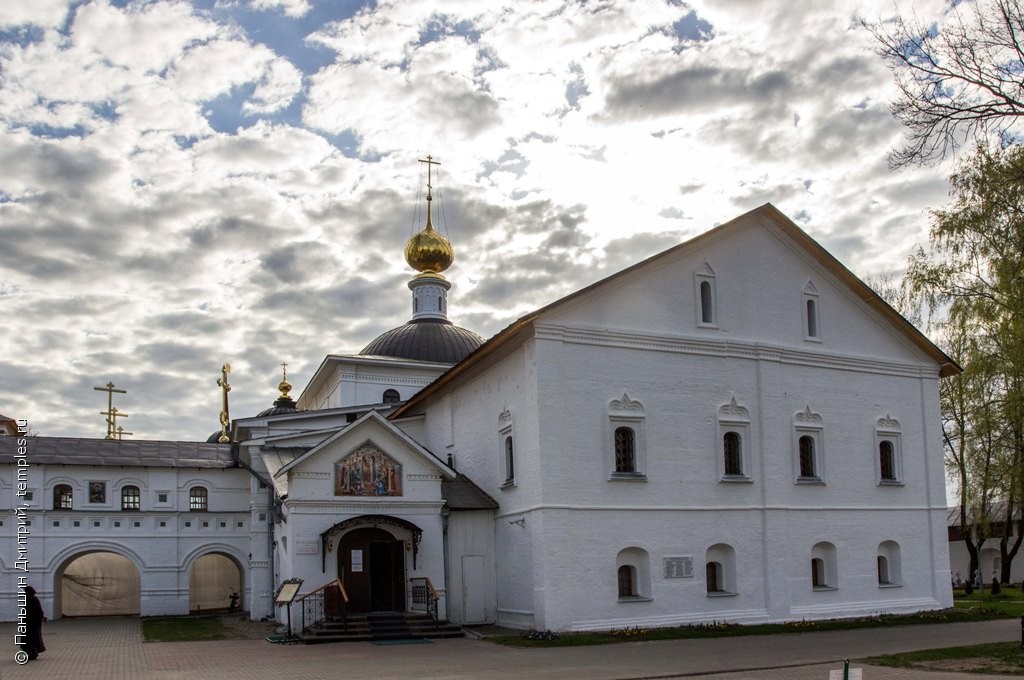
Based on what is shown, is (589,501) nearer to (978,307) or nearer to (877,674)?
(877,674)

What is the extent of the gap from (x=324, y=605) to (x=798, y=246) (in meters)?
13.9

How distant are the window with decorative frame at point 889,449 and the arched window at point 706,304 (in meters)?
5.47

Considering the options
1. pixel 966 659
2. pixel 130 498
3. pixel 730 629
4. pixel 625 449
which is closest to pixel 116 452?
pixel 130 498

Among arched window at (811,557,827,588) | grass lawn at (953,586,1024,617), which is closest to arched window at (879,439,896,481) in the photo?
arched window at (811,557,827,588)

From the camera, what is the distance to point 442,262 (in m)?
40.5

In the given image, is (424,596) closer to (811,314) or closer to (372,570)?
(372,570)

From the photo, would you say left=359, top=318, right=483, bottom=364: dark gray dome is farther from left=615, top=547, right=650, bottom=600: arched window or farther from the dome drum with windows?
left=615, top=547, right=650, bottom=600: arched window

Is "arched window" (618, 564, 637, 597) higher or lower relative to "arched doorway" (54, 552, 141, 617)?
higher

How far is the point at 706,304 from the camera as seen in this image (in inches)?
927

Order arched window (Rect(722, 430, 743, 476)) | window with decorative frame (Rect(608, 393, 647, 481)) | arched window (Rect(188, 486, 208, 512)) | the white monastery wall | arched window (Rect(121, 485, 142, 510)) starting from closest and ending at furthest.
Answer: window with decorative frame (Rect(608, 393, 647, 481)), arched window (Rect(722, 430, 743, 476)), the white monastery wall, arched window (Rect(121, 485, 142, 510)), arched window (Rect(188, 486, 208, 512))

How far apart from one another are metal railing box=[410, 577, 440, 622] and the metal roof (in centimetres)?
926

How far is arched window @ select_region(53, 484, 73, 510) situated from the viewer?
26859 mm

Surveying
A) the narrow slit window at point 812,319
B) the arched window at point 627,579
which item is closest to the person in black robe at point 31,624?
the arched window at point 627,579

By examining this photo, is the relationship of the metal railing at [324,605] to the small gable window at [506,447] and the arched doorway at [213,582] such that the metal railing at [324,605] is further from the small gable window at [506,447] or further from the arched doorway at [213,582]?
the arched doorway at [213,582]
